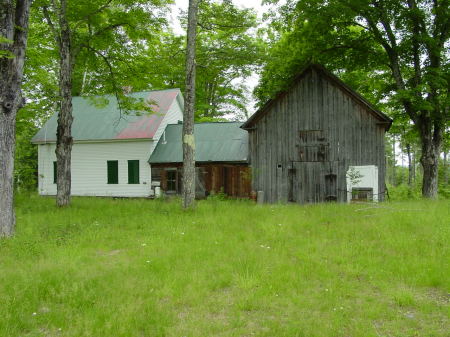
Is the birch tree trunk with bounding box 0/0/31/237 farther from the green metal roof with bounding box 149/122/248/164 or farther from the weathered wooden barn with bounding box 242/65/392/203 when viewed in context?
the green metal roof with bounding box 149/122/248/164

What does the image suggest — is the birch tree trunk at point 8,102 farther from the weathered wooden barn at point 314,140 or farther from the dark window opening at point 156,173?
the dark window opening at point 156,173

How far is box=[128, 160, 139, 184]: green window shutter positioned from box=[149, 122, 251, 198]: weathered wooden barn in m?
1.18

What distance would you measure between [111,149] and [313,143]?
45.8ft

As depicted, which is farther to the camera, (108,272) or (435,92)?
(435,92)

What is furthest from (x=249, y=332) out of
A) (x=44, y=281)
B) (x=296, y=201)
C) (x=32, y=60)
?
(x=32, y=60)

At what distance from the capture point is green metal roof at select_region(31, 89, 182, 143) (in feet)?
82.9

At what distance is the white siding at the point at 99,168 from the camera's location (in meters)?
24.8

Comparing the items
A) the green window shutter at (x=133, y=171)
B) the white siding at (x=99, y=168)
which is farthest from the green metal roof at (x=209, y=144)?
the green window shutter at (x=133, y=171)

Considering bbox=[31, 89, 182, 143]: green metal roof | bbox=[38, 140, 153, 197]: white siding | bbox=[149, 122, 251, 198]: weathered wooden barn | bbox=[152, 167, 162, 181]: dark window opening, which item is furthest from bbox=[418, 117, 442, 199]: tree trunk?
bbox=[38, 140, 153, 197]: white siding

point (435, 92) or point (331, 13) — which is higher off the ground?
point (331, 13)

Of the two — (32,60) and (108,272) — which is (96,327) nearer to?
(108,272)

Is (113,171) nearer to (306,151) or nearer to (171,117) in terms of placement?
(171,117)

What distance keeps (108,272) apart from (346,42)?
59.1 ft

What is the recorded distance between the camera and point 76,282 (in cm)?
597
